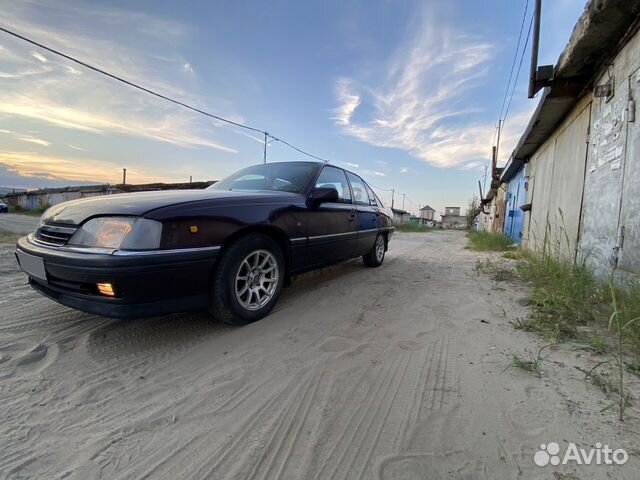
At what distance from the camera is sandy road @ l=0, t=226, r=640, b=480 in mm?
1192

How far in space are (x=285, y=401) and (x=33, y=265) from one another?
6.70 feet

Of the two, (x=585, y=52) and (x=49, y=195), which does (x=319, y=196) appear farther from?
(x=49, y=195)

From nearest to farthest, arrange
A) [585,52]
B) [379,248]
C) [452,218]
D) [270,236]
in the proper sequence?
[270,236] → [585,52] → [379,248] → [452,218]

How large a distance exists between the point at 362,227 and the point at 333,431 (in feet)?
10.6

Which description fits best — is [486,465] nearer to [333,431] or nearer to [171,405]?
[333,431]

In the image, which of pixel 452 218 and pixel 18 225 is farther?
pixel 452 218

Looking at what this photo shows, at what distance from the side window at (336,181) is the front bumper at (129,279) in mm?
1789

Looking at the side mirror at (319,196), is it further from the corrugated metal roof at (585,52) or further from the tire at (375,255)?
the corrugated metal roof at (585,52)

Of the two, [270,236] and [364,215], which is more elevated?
[364,215]

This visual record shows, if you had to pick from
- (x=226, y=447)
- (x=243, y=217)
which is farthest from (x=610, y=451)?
(x=243, y=217)

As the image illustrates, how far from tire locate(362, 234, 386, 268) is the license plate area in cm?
388

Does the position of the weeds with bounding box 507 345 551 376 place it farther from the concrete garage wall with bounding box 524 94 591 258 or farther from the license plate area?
the license plate area

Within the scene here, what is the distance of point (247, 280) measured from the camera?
2.50 meters

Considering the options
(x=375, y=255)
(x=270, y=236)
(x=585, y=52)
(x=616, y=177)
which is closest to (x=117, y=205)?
(x=270, y=236)
